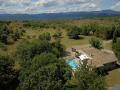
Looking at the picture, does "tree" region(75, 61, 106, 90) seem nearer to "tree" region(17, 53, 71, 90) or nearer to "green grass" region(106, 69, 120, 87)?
"tree" region(17, 53, 71, 90)

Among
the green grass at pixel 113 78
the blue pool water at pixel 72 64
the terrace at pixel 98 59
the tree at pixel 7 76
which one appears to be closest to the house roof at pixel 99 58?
the terrace at pixel 98 59

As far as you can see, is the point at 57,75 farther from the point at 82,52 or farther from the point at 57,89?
the point at 82,52

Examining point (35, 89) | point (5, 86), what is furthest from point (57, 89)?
point (5, 86)

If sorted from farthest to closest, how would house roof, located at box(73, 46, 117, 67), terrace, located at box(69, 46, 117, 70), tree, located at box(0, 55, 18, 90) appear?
house roof, located at box(73, 46, 117, 67) → terrace, located at box(69, 46, 117, 70) → tree, located at box(0, 55, 18, 90)

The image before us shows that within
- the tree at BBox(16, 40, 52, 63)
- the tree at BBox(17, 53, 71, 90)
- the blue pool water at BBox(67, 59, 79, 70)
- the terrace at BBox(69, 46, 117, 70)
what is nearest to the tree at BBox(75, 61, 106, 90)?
the tree at BBox(17, 53, 71, 90)

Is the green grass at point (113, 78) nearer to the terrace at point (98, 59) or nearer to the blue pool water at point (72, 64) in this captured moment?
the terrace at point (98, 59)

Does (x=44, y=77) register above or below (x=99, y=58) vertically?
above

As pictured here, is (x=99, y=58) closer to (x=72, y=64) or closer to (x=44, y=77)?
(x=72, y=64)

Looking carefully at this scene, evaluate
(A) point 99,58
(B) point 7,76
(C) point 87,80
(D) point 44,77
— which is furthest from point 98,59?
(D) point 44,77

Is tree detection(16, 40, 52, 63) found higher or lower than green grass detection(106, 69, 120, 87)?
higher
